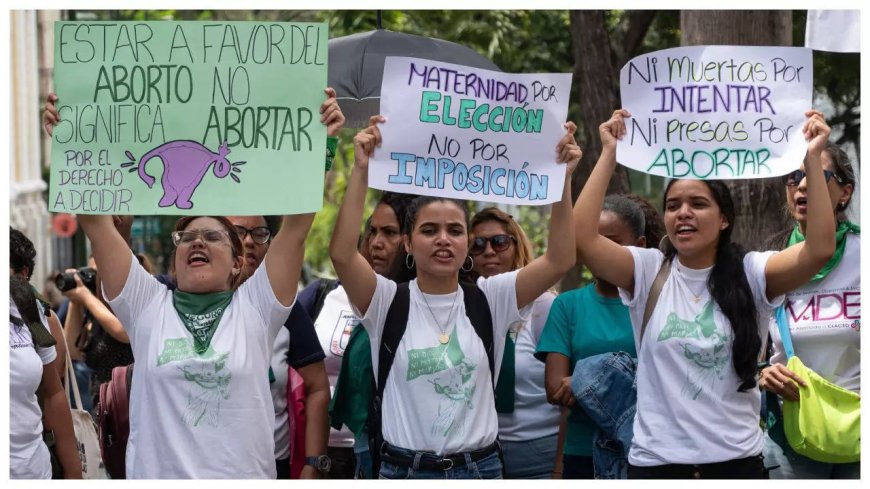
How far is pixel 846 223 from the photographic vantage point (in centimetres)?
543

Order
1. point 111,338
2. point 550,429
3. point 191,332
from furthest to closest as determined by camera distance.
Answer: point 111,338 → point 550,429 → point 191,332

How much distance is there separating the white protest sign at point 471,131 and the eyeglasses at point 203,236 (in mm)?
670

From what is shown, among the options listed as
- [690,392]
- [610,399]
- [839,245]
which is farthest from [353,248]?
[839,245]

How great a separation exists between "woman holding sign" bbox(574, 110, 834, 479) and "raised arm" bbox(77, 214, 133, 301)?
169 cm

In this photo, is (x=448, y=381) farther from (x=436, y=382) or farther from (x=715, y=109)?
(x=715, y=109)

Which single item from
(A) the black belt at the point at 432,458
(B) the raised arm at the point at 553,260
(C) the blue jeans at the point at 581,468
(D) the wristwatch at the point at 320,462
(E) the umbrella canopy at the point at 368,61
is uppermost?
(E) the umbrella canopy at the point at 368,61

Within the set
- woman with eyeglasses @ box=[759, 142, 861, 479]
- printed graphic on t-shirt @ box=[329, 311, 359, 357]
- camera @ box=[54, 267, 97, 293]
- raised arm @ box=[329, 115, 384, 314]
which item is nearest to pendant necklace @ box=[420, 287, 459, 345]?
raised arm @ box=[329, 115, 384, 314]

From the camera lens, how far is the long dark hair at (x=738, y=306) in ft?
15.9

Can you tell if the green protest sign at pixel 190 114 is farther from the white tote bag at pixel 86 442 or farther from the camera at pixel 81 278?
the camera at pixel 81 278

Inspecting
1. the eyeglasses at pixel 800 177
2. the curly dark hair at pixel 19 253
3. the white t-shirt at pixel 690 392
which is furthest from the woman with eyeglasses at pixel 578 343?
the curly dark hair at pixel 19 253

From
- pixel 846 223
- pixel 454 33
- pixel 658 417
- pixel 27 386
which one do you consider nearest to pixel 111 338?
pixel 27 386

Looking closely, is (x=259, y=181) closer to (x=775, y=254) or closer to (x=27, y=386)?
(x=27, y=386)

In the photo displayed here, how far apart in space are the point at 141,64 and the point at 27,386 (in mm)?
1316

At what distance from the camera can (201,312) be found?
4828 millimetres
